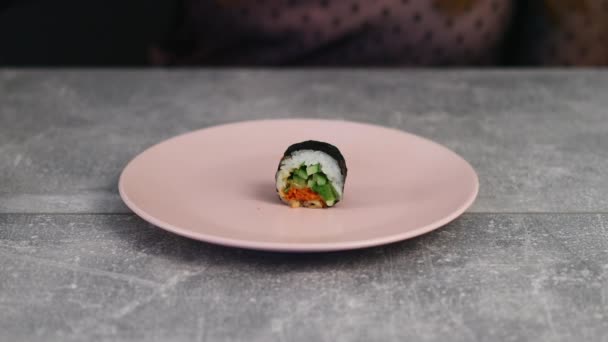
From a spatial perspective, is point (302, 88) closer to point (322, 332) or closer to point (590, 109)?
point (590, 109)

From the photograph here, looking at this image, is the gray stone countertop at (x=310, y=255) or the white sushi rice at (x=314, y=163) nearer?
the gray stone countertop at (x=310, y=255)

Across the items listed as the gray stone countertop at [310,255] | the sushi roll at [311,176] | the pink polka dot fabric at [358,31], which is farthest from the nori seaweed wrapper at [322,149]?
the pink polka dot fabric at [358,31]

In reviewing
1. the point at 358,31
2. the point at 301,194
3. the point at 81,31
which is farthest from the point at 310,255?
the point at 81,31

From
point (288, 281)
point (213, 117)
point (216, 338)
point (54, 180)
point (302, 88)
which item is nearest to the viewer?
point (216, 338)

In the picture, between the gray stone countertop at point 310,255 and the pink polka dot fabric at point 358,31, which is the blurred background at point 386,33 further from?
the gray stone countertop at point 310,255

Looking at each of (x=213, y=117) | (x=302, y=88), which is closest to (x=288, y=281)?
(x=213, y=117)

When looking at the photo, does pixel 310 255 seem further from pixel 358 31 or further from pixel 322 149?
pixel 358 31
